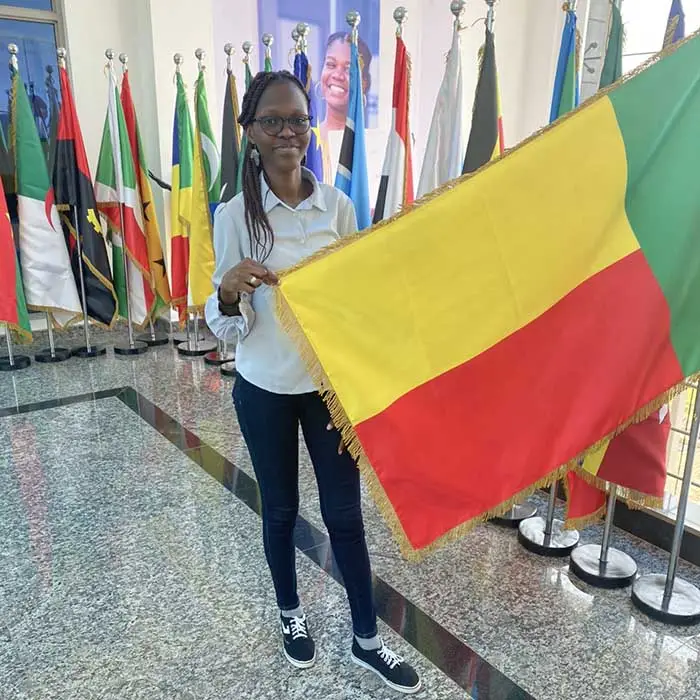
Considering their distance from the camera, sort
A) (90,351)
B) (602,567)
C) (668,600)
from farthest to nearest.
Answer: (90,351), (602,567), (668,600)

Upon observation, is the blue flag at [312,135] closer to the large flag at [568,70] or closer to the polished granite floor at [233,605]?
the large flag at [568,70]

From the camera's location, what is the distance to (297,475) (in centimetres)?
158

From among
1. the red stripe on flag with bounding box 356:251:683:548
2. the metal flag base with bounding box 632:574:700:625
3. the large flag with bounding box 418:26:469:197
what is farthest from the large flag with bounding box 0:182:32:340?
the metal flag base with bounding box 632:574:700:625

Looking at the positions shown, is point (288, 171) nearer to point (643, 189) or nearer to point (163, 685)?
point (643, 189)

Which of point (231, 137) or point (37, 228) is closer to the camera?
point (231, 137)

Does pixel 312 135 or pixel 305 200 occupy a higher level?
pixel 312 135

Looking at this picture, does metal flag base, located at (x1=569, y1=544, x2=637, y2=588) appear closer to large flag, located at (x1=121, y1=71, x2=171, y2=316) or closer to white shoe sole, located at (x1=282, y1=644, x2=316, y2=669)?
white shoe sole, located at (x1=282, y1=644, x2=316, y2=669)

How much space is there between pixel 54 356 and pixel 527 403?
3.80 m

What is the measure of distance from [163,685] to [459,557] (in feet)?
3.35

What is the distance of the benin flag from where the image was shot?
132cm

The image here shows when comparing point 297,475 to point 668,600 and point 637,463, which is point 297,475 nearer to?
point 637,463

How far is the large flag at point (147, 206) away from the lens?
429 centimetres

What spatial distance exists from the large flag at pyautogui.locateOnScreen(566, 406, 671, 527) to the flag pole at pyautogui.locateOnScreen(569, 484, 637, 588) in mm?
52

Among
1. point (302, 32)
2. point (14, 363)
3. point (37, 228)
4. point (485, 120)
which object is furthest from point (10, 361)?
point (485, 120)
